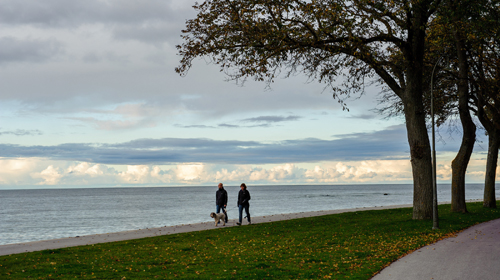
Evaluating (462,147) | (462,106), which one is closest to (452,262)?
(462,106)

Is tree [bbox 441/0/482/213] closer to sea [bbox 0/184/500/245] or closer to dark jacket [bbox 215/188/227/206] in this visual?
→ dark jacket [bbox 215/188/227/206]

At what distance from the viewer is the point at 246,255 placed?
1206 centimetres

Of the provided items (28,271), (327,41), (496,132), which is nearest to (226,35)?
(327,41)

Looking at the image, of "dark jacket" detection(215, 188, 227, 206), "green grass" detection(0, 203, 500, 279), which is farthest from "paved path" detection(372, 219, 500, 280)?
"dark jacket" detection(215, 188, 227, 206)

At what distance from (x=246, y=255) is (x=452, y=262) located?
5.24m

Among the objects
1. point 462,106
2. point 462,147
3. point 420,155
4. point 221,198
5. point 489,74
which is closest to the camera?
point 420,155

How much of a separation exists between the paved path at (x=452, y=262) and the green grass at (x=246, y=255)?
0.42 metres

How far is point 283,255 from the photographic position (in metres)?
11.9

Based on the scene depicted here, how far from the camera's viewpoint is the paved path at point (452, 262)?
8602 millimetres

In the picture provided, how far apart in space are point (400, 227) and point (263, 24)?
31.2 feet

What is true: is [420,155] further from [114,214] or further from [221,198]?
[114,214]

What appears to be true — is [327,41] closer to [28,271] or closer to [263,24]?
[263,24]

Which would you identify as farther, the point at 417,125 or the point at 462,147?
the point at 462,147

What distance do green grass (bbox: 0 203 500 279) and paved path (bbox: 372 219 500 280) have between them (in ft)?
1.37
